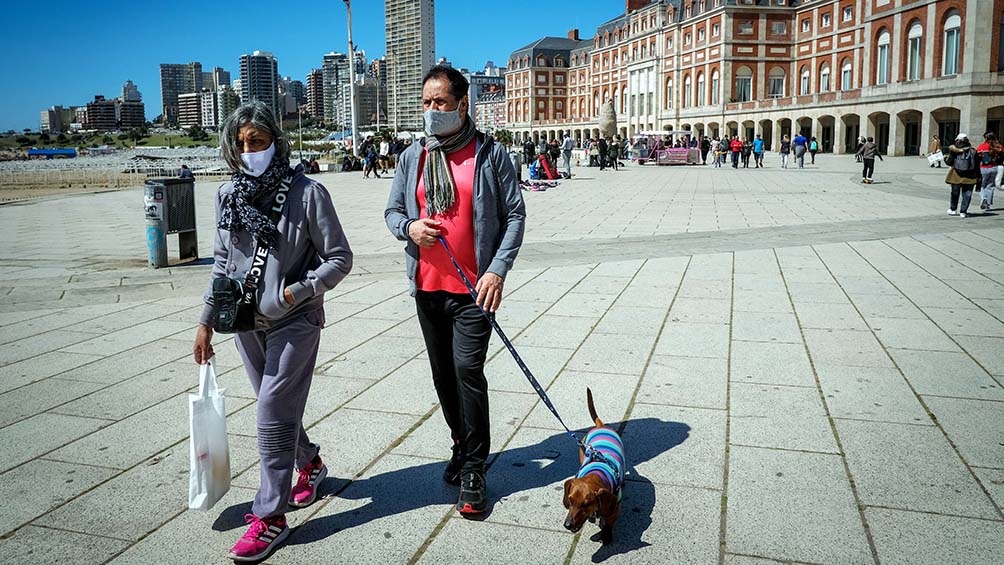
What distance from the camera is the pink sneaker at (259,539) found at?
290 centimetres

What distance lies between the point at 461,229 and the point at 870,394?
2956mm

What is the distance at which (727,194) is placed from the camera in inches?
814

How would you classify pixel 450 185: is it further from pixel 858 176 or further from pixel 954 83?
pixel 954 83

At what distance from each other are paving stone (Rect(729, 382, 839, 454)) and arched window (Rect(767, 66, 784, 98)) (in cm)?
6679

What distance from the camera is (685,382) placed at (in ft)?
16.5

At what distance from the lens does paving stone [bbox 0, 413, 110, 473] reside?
3.93m

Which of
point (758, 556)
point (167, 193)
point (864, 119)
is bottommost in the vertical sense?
point (758, 556)

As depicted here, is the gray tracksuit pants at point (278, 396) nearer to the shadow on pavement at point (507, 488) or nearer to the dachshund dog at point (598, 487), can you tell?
the shadow on pavement at point (507, 488)

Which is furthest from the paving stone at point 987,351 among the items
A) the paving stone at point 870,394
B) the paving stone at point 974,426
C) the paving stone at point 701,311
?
the paving stone at point 701,311

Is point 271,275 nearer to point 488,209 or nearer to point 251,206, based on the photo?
point 251,206

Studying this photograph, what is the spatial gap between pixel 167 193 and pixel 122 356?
4.80 meters

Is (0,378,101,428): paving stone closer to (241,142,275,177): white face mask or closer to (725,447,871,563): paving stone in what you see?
(241,142,275,177): white face mask

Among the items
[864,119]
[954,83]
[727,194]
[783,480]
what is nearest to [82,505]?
[783,480]

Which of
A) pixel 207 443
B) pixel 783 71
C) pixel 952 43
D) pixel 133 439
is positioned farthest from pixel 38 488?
pixel 783 71
